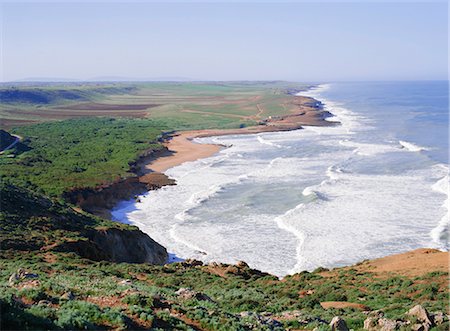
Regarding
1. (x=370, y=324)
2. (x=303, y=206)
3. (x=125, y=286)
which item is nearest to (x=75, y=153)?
(x=303, y=206)

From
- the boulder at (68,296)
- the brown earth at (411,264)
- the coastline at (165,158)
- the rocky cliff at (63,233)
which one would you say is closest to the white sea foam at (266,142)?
the coastline at (165,158)

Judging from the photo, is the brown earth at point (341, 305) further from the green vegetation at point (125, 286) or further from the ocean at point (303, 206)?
the ocean at point (303, 206)

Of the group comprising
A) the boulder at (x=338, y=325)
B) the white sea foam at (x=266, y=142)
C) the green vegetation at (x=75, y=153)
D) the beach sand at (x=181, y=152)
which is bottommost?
the beach sand at (x=181, y=152)

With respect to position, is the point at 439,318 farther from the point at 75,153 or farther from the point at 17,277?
the point at 75,153

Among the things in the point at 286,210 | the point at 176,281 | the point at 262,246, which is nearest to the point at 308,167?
the point at 286,210

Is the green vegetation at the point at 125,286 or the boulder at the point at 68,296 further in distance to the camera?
the boulder at the point at 68,296

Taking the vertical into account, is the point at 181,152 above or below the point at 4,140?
below

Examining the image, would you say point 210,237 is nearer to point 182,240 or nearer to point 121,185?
A: point 182,240
